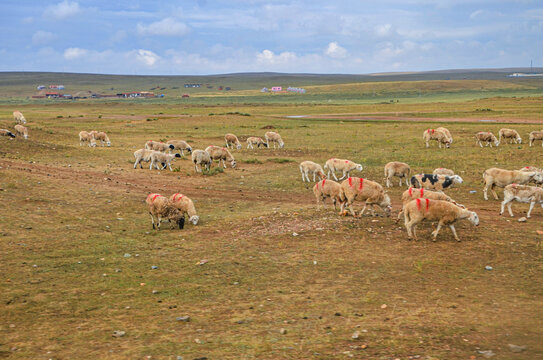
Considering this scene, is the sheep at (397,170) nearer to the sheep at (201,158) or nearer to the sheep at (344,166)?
the sheep at (344,166)

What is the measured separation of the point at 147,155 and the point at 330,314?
19362mm

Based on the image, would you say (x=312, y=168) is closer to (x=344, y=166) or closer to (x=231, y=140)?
(x=344, y=166)

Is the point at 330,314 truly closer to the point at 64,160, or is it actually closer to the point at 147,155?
the point at 147,155

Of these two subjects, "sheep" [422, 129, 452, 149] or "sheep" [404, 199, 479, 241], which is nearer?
"sheep" [404, 199, 479, 241]

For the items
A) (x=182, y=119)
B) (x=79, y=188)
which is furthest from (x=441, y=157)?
(x=182, y=119)

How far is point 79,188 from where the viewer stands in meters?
19.5

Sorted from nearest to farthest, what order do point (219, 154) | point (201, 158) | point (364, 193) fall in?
point (364, 193), point (201, 158), point (219, 154)

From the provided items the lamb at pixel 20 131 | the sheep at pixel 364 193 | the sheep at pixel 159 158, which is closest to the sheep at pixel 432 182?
the sheep at pixel 364 193

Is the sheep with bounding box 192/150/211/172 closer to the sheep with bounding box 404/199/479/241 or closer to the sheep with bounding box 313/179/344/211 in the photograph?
the sheep with bounding box 313/179/344/211

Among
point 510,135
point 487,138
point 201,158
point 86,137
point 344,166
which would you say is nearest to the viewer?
point 344,166

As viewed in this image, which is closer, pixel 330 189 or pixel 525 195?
pixel 525 195

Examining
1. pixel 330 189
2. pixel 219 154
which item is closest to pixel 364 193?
pixel 330 189

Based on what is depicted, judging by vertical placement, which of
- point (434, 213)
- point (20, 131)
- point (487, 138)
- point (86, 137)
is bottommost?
point (434, 213)

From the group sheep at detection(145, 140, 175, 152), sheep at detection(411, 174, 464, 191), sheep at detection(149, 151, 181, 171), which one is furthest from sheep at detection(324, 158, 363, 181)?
sheep at detection(145, 140, 175, 152)
